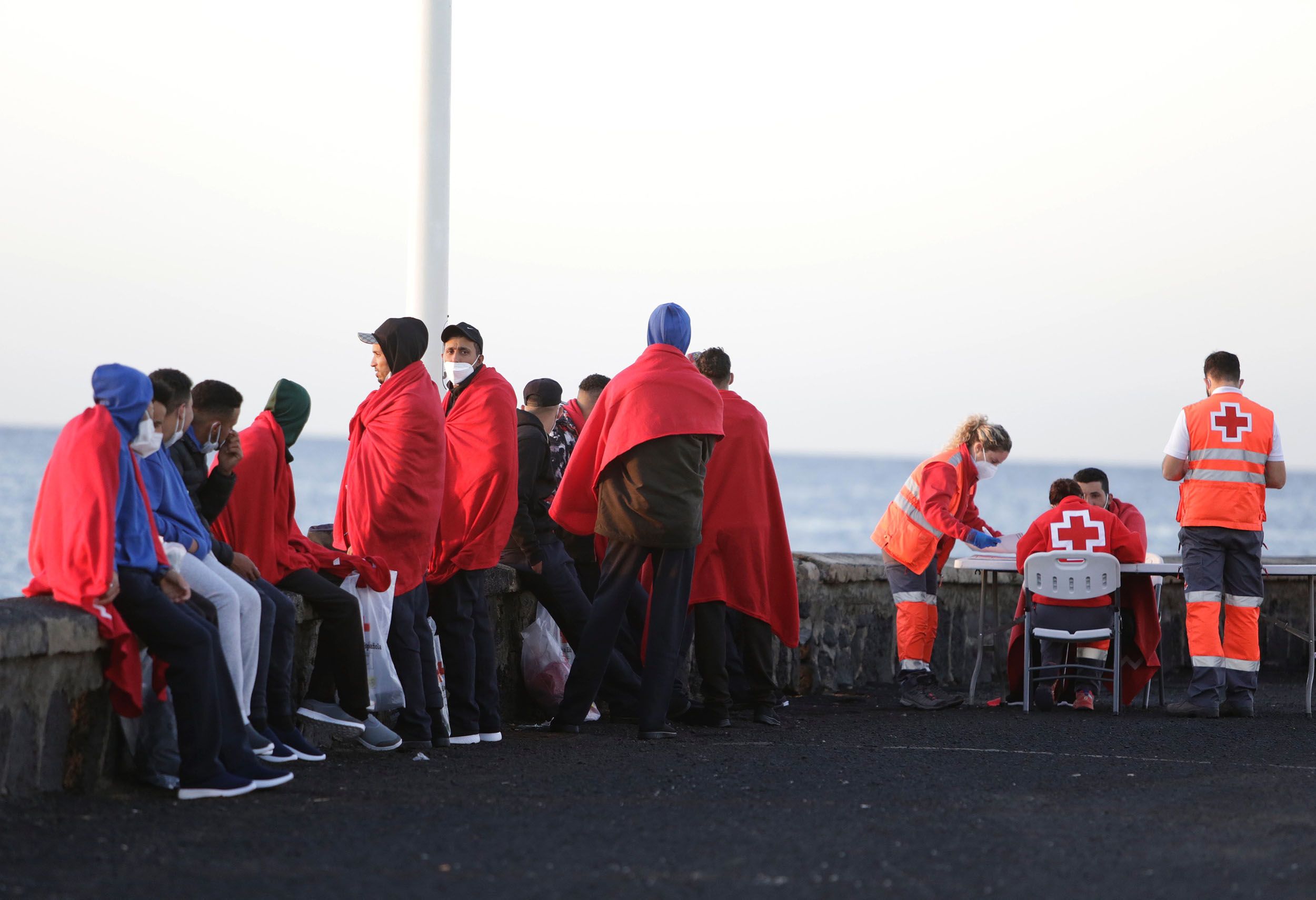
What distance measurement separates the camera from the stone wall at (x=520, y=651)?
464 cm

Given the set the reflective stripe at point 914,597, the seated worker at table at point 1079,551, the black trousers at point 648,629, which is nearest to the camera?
the black trousers at point 648,629

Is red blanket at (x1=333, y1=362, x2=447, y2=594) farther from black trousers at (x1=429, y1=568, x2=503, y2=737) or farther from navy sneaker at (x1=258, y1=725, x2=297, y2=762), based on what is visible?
navy sneaker at (x1=258, y1=725, x2=297, y2=762)

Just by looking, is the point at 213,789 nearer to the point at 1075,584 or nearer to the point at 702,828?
the point at 702,828

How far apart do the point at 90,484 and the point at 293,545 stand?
151 cm

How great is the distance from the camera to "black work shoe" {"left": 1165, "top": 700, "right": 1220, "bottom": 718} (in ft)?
27.7

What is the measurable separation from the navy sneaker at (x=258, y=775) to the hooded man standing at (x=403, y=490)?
1201 millimetres

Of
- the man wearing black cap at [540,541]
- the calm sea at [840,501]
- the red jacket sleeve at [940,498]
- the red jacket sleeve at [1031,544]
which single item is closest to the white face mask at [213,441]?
the man wearing black cap at [540,541]

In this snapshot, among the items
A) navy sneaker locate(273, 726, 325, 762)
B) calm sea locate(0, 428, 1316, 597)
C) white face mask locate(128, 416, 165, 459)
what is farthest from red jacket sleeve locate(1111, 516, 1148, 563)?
calm sea locate(0, 428, 1316, 597)

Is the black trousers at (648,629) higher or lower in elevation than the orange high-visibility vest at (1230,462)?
lower

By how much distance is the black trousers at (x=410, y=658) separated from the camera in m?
6.32

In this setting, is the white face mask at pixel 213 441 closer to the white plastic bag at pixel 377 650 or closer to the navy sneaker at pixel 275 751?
the white plastic bag at pixel 377 650

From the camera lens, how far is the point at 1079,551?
341 inches

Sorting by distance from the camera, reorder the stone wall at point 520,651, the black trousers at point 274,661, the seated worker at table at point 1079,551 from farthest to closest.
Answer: the seated worker at table at point 1079,551 → the black trousers at point 274,661 → the stone wall at point 520,651

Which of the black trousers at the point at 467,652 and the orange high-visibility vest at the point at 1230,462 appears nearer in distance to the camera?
the black trousers at the point at 467,652
